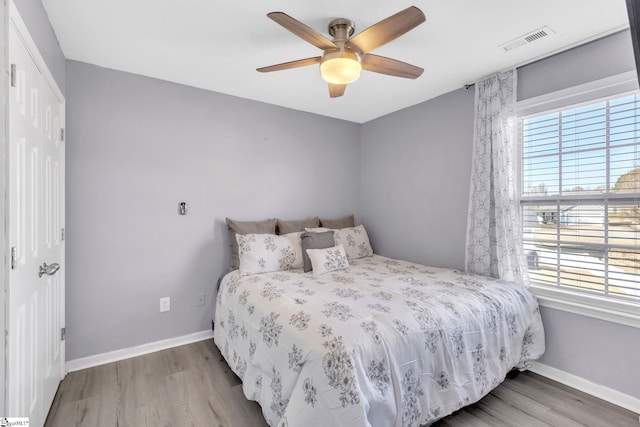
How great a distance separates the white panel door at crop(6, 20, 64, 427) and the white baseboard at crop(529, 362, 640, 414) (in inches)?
124

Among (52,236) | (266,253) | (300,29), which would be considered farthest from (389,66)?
(52,236)

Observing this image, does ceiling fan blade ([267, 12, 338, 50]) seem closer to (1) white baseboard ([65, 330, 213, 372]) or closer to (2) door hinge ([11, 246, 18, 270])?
(2) door hinge ([11, 246, 18, 270])

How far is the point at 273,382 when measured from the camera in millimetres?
1609

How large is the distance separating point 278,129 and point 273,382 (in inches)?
99.7

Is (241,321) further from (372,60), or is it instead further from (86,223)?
(372,60)

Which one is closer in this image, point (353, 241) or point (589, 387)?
point (589, 387)

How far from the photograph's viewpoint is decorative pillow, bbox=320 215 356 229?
353 cm

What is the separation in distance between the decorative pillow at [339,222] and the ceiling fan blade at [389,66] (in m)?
1.88

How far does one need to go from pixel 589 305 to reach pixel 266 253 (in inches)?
96.8

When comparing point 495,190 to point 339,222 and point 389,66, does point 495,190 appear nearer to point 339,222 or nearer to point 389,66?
point 389,66

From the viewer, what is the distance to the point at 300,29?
156cm

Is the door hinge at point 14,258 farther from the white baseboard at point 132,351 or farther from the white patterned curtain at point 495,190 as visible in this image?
the white patterned curtain at point 495,190

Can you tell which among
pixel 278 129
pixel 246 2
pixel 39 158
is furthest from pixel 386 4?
pixel 39 158

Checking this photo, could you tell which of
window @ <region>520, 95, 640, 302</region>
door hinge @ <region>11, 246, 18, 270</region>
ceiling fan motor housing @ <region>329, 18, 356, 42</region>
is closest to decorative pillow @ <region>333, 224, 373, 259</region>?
window @ <region>520, 95, 640, 302</region>
